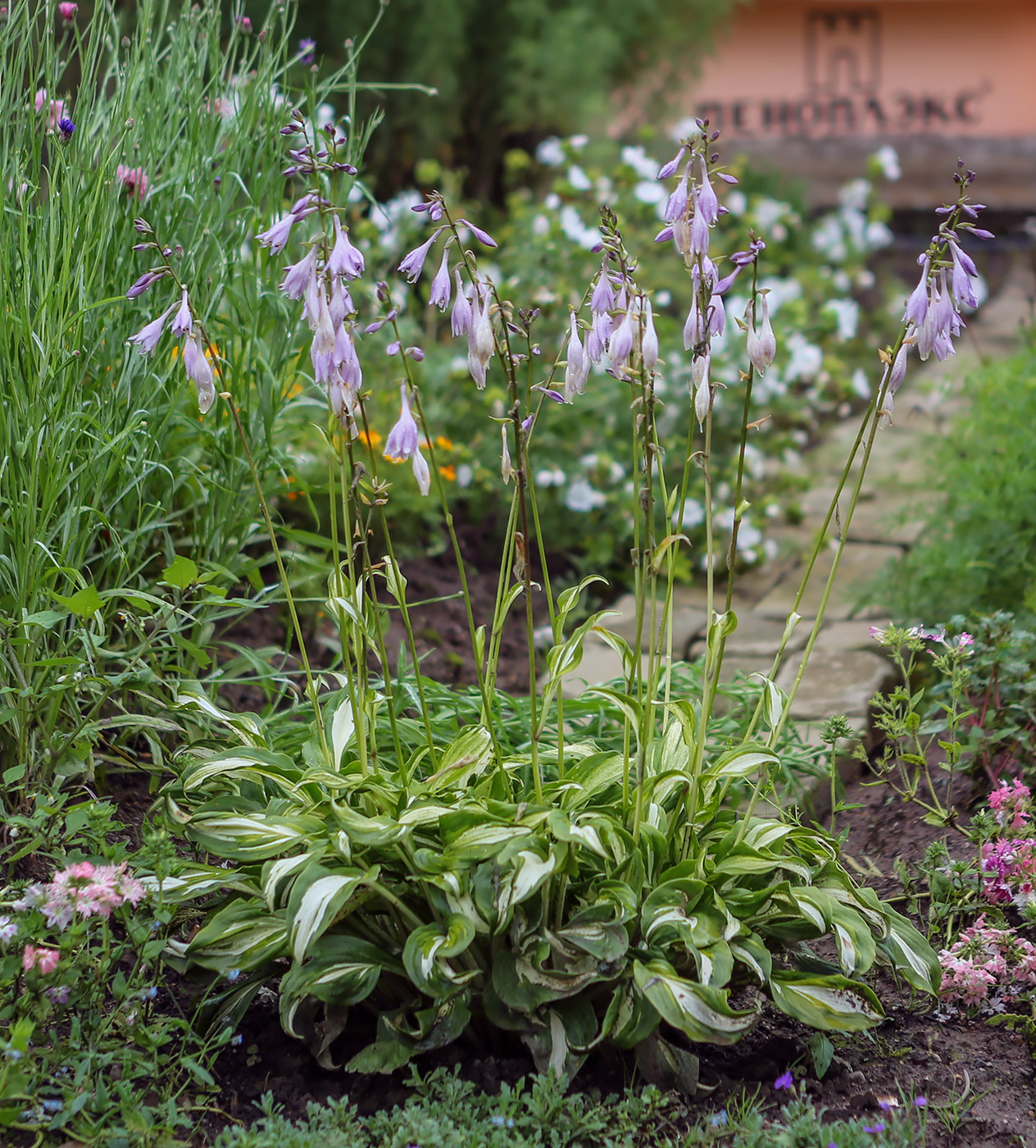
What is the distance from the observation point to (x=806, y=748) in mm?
2689

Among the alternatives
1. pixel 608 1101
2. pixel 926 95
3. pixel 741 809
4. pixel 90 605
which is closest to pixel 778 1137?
pixel 608 1101

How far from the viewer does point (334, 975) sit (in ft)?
5.75

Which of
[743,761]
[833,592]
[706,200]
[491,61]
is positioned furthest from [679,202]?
[491,61]

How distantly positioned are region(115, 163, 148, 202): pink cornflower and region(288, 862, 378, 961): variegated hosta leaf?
1.56 metres

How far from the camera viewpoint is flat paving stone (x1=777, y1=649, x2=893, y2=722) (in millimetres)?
3129

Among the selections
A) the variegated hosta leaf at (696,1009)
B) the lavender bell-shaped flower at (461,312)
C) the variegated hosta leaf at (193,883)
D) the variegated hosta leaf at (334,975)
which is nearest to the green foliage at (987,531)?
the variegated hosta leaf at (696,1009)

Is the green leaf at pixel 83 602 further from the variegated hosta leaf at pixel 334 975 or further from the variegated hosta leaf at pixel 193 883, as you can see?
the variegated hosta leaf at pixel 334 975

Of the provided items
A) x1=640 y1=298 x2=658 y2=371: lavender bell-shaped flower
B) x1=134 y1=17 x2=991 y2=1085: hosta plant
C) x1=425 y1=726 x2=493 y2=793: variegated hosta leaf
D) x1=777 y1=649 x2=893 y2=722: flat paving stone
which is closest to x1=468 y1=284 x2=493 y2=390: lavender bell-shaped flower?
x1=134 y1=17 x2=991 y2=1085: hosta plant

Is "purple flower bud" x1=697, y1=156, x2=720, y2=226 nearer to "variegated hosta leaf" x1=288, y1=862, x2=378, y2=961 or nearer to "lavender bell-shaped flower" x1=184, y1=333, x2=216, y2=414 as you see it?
"lavender bell-shaped flower" x1=184, y1=333, x2=216, y2=414

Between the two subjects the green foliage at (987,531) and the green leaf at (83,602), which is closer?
the green leaf at (83,602)

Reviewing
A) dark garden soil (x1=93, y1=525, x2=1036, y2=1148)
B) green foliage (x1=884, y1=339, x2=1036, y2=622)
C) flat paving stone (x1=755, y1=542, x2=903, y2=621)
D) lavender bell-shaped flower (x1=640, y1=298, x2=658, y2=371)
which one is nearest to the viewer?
lavender bell-shaped flower (x1=640, y1=298, x2=658, y2=371)

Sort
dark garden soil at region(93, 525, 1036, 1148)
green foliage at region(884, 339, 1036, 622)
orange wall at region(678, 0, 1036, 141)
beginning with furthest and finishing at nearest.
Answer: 1. orange wall at region(678, 0, 1036, 141)
2. green foliage at region(884, 339, 1036, 622)
3. dark garden soil at region(93, 525, 1036, 1148)

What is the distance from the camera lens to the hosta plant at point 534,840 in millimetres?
1658

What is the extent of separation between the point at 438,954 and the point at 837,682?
1991mm
